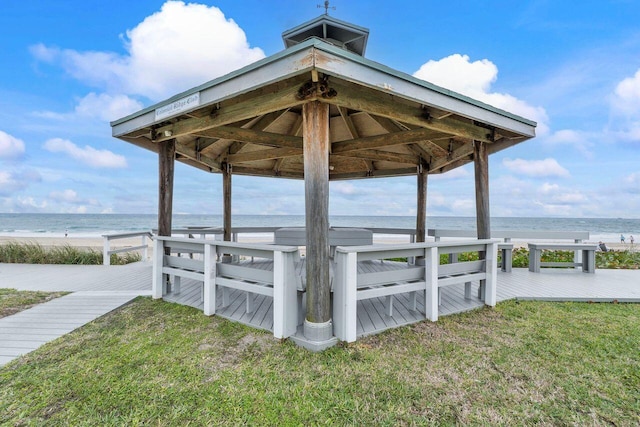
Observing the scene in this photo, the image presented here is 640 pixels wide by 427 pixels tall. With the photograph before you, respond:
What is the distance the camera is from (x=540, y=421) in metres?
1.69

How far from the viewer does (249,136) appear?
4.14m

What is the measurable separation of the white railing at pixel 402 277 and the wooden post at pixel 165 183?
3058 mm

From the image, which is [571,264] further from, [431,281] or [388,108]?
[388,108]

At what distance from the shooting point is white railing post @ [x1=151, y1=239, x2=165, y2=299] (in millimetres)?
4012

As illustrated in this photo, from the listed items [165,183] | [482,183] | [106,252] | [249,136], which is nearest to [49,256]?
[106,252]

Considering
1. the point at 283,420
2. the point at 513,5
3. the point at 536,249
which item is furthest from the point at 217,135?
the point at 513,5

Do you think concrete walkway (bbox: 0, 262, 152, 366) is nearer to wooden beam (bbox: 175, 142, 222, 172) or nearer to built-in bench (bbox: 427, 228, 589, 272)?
wooden beam (bbox: 175, 142, 222, 172)

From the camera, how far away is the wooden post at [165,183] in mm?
4156

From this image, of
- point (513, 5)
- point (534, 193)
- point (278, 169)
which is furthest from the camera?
point (534, 193)

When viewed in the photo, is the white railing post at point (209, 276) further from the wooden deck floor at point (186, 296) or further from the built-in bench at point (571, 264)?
the built-in bench at point (571, 264)

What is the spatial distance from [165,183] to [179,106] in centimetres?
155

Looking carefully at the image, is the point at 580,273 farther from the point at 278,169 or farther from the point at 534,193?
the point at 534,193

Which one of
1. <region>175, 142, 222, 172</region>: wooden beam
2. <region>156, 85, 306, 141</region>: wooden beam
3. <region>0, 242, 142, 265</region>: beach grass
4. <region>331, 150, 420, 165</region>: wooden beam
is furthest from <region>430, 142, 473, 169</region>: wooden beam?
<region>0, 242, 142, 265</region>: beach grass

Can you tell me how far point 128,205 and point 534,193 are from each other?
5851cm
